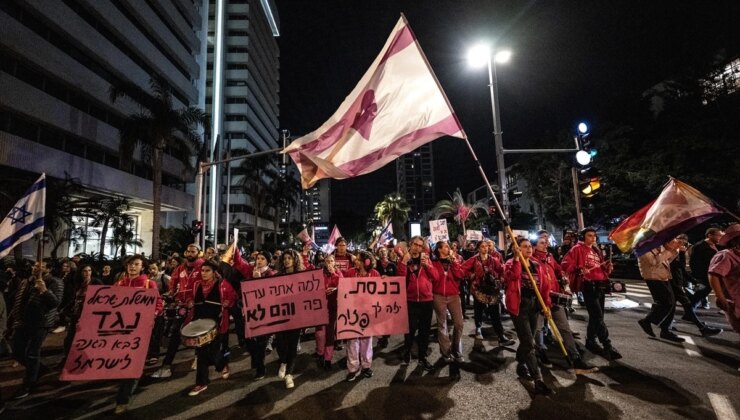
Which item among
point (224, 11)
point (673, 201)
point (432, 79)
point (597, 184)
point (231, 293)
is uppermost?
point (224, 11)

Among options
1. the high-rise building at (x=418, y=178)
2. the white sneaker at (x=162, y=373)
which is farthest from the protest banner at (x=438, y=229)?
the high-rise building at (x=418, y=178)

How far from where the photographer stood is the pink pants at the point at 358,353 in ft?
18.8

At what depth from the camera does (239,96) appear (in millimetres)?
62812

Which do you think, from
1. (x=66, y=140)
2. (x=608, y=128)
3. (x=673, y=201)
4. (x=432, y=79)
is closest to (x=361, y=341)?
(x=432, y=79)

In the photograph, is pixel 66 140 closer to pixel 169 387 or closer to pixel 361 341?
pixel 169 387

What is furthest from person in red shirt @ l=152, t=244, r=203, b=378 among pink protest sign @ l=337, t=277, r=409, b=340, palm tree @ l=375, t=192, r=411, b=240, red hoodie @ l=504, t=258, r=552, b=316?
palm tree @ l=375, t=192, r=411, b=240

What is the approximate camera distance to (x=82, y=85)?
24578 mm

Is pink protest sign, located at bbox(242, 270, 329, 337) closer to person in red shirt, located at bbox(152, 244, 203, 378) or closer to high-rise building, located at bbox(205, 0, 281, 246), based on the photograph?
person in red shirt, located at bbox(152, 244, 203, 378)

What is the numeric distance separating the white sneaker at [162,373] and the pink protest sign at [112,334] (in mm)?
1345

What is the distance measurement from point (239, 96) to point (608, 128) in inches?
2126

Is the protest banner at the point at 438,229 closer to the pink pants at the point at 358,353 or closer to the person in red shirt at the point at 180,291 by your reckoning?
the pink pants at the point at 358,353

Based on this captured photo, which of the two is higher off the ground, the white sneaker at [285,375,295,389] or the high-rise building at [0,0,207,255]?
the high-rise building at [0,0,207,255]

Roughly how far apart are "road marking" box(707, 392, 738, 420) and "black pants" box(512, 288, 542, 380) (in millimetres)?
1830

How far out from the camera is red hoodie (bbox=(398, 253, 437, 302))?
6.18 m
